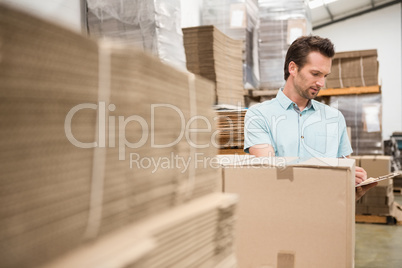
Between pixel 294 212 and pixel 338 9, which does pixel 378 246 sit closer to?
pixel 294 212

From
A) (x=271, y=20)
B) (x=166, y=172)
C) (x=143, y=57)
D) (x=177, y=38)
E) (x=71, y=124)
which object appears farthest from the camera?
(x=271, y=20)

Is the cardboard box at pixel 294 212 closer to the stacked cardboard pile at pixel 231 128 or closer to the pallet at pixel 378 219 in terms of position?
the stacked cardboard pile at pixel 231 128

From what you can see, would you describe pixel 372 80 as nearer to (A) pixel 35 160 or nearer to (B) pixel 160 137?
(B) pixel 160 137

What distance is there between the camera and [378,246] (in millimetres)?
4469

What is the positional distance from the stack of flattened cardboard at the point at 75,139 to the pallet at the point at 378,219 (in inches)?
204

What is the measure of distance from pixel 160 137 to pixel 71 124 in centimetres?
35

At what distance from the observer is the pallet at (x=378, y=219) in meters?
5.45

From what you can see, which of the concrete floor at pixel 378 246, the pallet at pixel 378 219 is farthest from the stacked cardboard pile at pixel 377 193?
the concrete floor at pixel 378 246

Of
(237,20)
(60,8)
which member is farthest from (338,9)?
(60,8)

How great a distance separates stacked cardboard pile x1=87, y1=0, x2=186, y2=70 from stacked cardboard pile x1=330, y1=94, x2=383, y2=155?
3.64m

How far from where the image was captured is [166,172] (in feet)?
3.64

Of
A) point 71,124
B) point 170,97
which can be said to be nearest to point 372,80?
point 170,97

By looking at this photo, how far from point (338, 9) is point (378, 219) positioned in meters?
8.92

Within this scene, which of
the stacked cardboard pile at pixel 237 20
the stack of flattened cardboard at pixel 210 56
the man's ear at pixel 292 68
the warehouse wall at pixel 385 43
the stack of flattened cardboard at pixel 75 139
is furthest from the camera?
the warehouse wall at pixel 385 43
